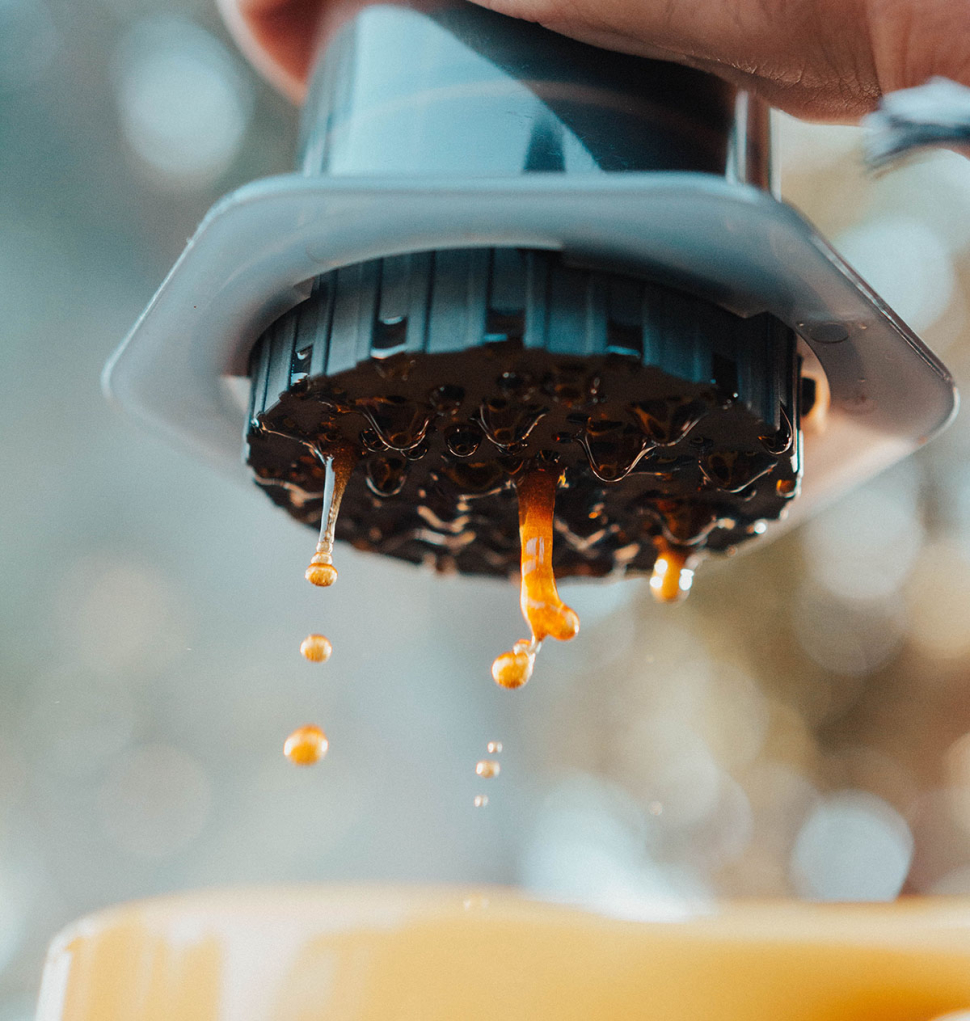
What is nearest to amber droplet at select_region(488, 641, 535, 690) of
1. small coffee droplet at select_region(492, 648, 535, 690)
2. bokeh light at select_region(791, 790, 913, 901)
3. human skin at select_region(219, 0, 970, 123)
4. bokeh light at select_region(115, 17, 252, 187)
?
small coffee droplet at select_region(492, 648, 535, 690)

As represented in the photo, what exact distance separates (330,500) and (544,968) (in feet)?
0.49

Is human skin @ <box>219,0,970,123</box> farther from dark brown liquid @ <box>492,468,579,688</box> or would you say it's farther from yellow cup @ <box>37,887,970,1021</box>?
yellow cup @ <box>37,887,970,1021</box>

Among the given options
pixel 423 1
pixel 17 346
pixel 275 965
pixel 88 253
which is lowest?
pixel 275 965

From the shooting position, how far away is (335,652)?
140 cm

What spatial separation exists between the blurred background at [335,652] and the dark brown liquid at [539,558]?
1029mm

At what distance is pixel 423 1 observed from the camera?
0.24 meters

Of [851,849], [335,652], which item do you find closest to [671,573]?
[851,849]

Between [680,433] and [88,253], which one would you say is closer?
[680,433]

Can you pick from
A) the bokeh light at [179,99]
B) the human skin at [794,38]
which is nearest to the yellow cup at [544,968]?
the human skin at [794,38]

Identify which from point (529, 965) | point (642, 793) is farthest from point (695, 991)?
point (642, 793)

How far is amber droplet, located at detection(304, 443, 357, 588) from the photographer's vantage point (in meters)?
0.25

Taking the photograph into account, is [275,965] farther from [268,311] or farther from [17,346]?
[17,346]

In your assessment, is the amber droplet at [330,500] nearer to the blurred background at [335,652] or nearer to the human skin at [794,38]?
the human skin at [794,38]

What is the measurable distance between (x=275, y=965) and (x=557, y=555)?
160 mm
